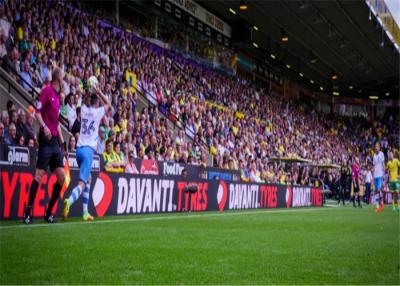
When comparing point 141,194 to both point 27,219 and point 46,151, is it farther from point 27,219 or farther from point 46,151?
point 27,219

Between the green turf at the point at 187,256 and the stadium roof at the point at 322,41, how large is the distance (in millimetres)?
28918

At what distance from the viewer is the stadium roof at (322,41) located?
125 feet

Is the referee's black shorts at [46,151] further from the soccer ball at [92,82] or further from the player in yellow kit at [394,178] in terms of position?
the player in yellow kit at [394,178]

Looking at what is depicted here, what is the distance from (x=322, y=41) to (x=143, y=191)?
34.7 metres

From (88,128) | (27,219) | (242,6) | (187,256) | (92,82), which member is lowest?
(187,256)

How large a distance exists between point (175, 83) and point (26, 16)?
11595 mm

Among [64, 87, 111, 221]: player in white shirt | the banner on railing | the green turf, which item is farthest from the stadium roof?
the green turf

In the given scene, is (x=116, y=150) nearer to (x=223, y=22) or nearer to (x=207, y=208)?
(x=207, y=208)

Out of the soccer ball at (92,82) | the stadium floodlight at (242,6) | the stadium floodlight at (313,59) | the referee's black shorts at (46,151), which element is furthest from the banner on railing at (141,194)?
the stadium floodlight at (313,59)

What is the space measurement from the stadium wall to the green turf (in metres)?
1.16

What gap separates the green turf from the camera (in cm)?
552

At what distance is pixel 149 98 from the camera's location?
1054 inches

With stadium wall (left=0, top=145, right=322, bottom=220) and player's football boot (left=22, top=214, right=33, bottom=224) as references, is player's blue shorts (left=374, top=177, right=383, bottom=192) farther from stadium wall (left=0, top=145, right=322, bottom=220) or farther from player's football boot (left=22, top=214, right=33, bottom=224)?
player's football boot (left=22, top=214, right=33, bottom=224)

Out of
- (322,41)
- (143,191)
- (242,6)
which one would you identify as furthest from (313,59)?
(143,191)
